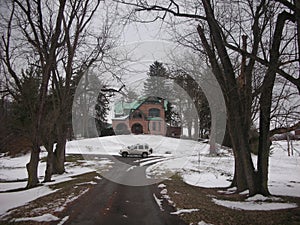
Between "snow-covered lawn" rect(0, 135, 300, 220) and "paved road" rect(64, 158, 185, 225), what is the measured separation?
0.75 meters

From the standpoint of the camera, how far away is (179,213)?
6.93m

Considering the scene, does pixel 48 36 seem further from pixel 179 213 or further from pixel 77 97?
pixel 179 213

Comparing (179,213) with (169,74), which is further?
(169,74)

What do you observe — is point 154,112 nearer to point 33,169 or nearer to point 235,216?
point 33,169

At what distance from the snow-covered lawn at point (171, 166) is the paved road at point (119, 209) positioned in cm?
75

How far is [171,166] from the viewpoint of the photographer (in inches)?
819

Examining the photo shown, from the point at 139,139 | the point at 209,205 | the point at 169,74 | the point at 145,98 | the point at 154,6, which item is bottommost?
the point at 209,205

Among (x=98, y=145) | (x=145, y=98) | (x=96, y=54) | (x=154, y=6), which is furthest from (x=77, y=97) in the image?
Answer: (x=98, y=145)

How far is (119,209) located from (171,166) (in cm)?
1366

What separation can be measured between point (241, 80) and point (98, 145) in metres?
25.7

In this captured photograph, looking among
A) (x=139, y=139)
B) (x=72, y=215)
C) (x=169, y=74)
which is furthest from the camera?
(x=139, y=139)

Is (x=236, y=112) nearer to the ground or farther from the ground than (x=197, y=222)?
farther from the ground

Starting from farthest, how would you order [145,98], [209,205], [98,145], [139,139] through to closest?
[98,145] < [139,139] < [145,98] < [209,205]

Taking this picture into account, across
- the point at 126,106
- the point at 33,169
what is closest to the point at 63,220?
the point at 33,169
